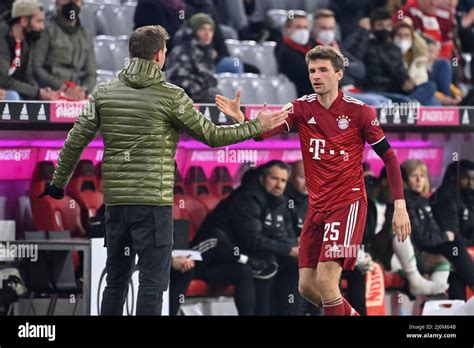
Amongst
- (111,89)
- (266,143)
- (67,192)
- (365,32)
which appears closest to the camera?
(111,89)

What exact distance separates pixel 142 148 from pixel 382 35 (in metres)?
5.55

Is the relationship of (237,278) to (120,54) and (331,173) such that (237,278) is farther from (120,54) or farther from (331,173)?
(331,173)

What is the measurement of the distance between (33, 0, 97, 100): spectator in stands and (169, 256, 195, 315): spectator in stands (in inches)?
56.6

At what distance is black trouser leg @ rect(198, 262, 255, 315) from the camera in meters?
10.8

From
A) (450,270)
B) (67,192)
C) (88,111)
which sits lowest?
(450,270)

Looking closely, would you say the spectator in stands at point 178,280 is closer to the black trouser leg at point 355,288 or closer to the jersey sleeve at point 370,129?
the black trouser leg at point 355,288

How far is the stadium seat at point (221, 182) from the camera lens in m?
11.2

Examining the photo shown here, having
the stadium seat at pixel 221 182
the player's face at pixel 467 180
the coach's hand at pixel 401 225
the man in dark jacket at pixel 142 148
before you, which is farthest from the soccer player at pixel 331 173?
the player's face at pixel 467 180

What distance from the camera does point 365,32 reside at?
12695mm

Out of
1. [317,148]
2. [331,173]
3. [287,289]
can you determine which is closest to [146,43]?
[317,148]

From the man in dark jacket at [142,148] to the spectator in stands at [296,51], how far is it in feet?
14.0
